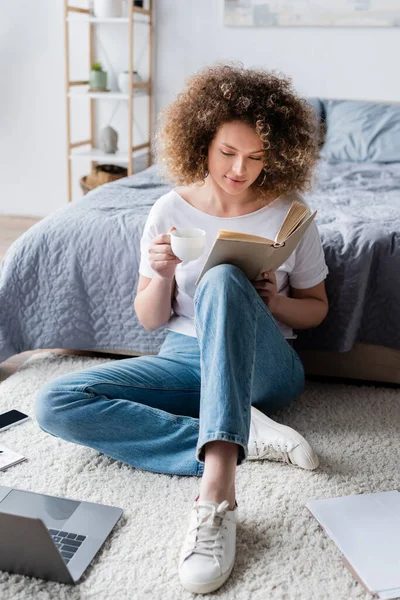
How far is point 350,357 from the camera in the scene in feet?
6.34

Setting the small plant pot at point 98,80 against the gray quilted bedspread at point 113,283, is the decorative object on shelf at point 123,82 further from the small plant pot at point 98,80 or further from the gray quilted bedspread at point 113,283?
the gray quilted bedspread at point 113,283

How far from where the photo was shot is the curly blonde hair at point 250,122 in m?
1.50

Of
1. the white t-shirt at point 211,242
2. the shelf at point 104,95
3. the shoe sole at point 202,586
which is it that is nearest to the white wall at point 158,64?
the shelf at point 104,95

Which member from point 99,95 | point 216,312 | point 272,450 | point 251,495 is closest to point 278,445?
point 272,450

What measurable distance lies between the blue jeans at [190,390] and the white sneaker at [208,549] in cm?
10

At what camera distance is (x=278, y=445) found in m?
1.51

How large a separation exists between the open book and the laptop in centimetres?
53

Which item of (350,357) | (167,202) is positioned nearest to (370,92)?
(350,357)

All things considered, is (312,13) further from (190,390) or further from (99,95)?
(190,390)

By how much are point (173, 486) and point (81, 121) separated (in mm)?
3216

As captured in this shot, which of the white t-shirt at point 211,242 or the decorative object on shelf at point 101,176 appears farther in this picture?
the decorative object on shelf at point 101,176

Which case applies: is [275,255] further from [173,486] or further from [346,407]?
[346,407]

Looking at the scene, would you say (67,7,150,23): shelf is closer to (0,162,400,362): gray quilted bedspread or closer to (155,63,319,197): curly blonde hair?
(0,162,400,362): gray quilted bedspread

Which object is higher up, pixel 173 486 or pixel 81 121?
pixel 81 121
